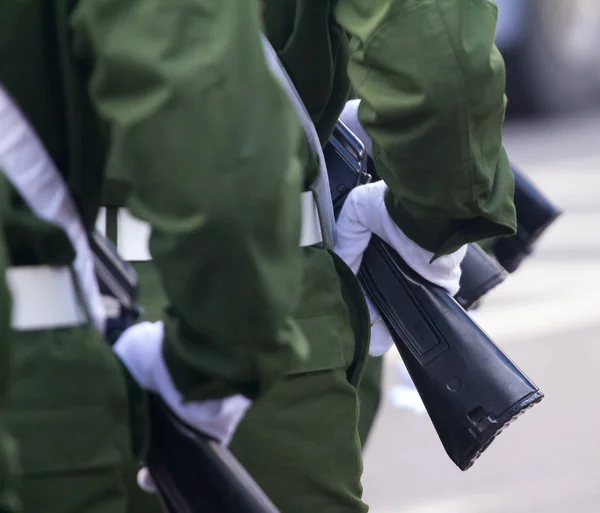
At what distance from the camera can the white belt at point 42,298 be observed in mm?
1792

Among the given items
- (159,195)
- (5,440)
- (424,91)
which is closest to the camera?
(5,440)

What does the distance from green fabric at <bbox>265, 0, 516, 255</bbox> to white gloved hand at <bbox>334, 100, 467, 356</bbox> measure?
6cm

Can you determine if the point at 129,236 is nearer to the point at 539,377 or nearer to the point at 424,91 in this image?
the point at 424,91

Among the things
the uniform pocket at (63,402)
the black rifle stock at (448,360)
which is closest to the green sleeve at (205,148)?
the uniform pocket at (63,402)

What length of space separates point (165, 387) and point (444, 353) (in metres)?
0.83

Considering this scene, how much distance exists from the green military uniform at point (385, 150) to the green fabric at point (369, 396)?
68 cm

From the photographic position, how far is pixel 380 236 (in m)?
2.63

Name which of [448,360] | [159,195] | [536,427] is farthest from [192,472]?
[536,427]

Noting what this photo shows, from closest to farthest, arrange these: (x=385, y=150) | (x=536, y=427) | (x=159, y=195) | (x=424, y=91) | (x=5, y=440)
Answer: (x=5, y=440) < (x=159, y=195) < (x=424, y=91) < (x=385, y=150) < (x=536, y=427)

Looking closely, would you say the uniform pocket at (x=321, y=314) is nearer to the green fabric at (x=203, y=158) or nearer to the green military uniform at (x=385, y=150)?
the green military uniform at (x=385, y=150)

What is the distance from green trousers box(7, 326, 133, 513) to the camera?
1.79m

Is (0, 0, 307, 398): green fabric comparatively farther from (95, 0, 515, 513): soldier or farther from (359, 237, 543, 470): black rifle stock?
(359, 237, 543, 470): black rifle stock

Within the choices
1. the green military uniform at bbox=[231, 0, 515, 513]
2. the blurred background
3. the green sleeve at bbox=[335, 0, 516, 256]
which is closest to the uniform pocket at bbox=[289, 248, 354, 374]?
the green military uniform at bbox=[231, 0, 515, 513]

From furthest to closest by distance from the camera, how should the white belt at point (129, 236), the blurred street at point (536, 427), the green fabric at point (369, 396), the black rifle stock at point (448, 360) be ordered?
the blurred street at point (536, 427) < the green fabric at point (369, 396) < the black rifle stock at point (448, 360) < the white belt at point (129, 236)
